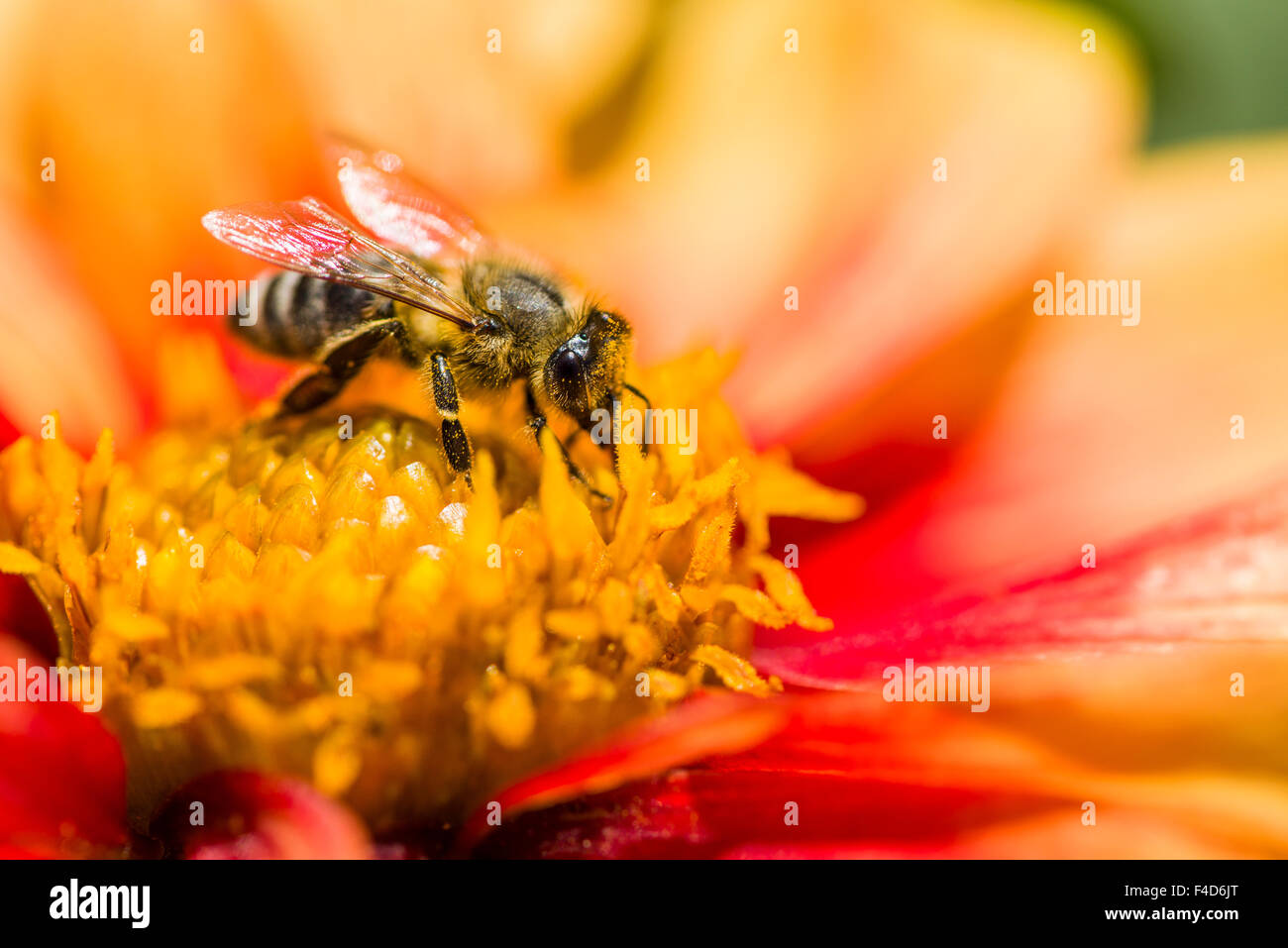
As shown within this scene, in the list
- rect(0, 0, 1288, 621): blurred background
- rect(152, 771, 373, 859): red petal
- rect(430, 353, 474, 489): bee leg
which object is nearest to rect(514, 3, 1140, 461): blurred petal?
rect(0, 0, 1288, 621): blurred background

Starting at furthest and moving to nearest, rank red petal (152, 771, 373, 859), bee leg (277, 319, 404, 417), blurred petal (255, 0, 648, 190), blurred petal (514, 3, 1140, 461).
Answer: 1. blurred petal (255, 0, 648, 190)
2. blurred petal (514, 3, 1140, 461)
3. bee leg (277, 319, 404, 417)
4. red petal (152, 771, 373, 859)

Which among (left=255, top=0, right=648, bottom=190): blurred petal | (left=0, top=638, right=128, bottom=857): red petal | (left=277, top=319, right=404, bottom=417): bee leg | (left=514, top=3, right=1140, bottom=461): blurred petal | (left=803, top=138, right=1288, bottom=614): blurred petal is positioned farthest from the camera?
(left=255, top=0, right=648, bottom=190): blurred petal

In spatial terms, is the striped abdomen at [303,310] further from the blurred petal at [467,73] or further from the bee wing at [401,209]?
the blurred petal at [467,73]

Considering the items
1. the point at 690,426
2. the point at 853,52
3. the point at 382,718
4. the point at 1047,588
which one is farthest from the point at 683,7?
the point at 382,718

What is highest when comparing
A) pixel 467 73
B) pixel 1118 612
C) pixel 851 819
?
pixel 467 73

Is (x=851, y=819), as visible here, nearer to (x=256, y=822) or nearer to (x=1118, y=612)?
(x=1118, y=612)

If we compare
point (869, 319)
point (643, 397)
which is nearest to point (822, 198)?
point (869, 319)

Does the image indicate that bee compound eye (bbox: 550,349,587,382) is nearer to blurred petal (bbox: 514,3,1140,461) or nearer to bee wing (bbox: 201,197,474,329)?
bee wing (bbox: 201,197,474,329)
